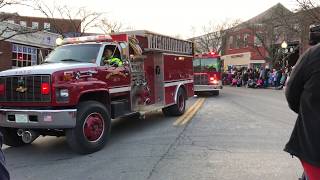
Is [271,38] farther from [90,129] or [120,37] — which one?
[90,129]

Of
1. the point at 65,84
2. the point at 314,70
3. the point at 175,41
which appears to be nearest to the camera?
the point at 314,70

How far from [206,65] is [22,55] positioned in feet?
62.6

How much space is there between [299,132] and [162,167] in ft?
14.0

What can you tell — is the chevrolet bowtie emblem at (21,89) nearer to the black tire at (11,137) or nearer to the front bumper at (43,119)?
the front bumper at (43,119)

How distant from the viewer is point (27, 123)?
8492mm

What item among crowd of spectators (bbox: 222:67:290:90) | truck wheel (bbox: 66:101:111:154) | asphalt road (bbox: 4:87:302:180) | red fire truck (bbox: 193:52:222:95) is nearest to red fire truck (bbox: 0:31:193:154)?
truck wheel (bbox: 66:101:111:154)

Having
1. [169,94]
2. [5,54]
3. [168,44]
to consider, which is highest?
[5,54]

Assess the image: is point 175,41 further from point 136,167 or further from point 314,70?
point 314,70

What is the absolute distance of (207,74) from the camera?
26.6 m

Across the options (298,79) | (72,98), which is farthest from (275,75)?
(298,79)

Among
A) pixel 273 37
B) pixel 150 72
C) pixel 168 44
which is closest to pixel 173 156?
pixel 150 72

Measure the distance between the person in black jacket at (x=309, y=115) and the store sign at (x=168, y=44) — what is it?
9.28 meters

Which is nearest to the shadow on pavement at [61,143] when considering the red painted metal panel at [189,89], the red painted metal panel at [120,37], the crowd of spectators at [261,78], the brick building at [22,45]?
the red painted metal panel at [189,89]

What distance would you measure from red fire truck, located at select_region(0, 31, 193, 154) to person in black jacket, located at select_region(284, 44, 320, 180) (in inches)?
224
